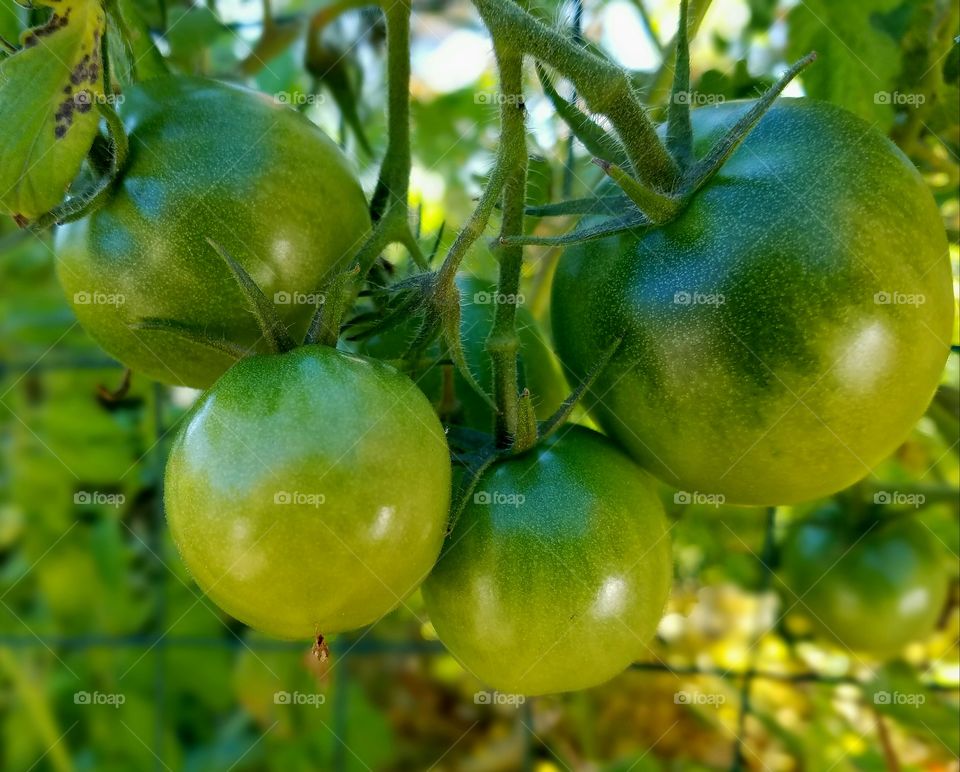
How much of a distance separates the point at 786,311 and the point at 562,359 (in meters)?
0.19

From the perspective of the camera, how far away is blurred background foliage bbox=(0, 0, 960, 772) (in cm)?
95

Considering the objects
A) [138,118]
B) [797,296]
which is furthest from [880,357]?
[138,118]

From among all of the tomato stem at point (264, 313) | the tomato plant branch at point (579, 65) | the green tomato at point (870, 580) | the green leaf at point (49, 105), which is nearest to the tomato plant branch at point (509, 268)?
the tomato plant branch at point (579, 65)

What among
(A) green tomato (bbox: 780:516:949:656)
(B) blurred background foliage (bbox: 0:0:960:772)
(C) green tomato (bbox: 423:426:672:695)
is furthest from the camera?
(A) green tomato (bbox: 780:516:949:656)

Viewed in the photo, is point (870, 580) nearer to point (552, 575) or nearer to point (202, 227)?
point (552, 575)

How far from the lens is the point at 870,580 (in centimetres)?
112

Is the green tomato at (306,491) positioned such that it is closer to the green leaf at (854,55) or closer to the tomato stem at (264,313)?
the tomato stem at (264,313)

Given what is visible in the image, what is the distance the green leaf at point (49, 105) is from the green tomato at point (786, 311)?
1.20 feet

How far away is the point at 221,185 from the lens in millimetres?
612

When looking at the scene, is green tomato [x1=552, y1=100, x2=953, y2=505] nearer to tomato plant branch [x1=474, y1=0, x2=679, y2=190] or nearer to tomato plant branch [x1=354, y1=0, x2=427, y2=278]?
tomato plant branch [x1=474, y1=0, x2=679, y2=190]

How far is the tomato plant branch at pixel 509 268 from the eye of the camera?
1.95ft

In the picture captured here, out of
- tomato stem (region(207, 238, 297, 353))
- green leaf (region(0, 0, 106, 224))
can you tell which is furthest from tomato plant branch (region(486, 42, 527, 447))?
green leaf (region(0, 0, 106, 224))

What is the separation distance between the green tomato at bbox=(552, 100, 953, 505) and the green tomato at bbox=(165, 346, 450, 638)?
19 centimetres

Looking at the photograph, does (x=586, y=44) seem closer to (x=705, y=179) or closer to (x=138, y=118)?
(x=705, y=179)
